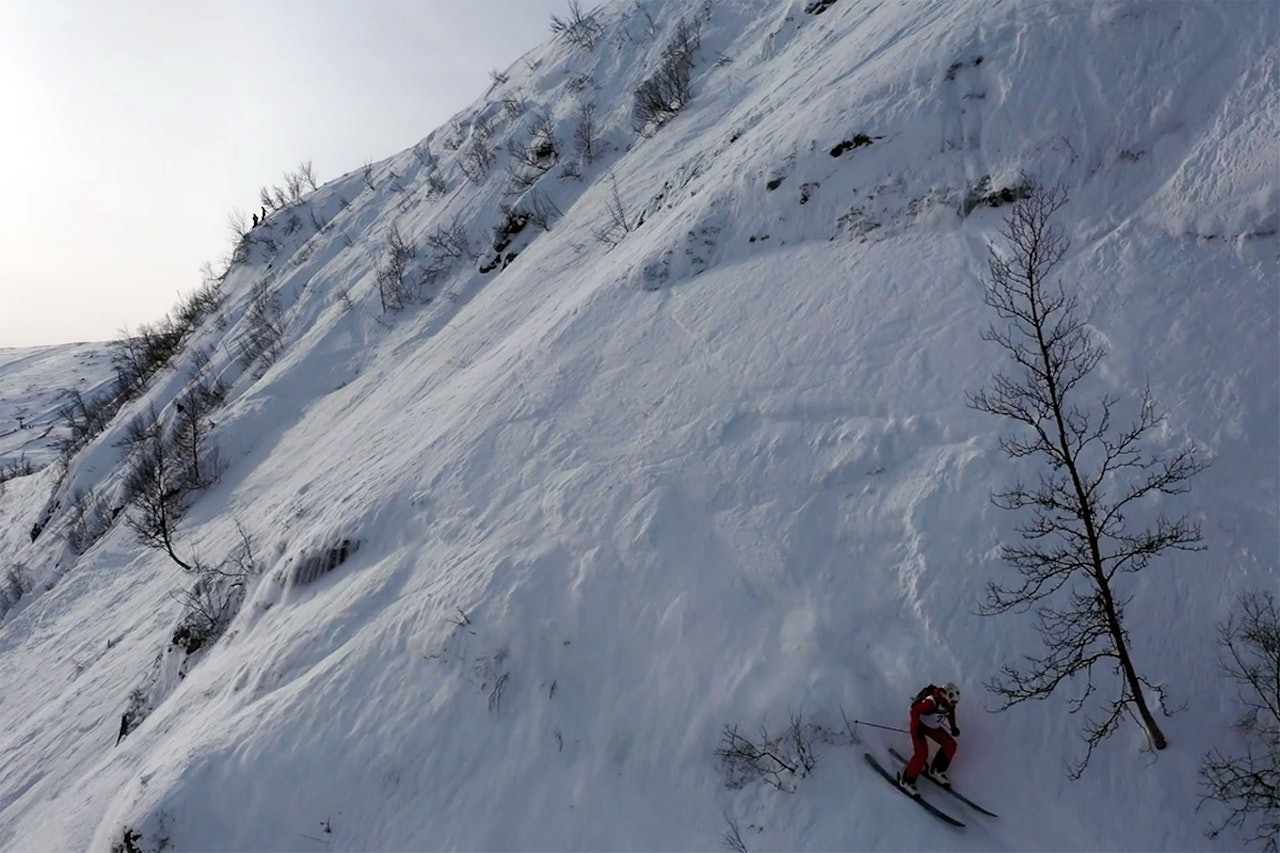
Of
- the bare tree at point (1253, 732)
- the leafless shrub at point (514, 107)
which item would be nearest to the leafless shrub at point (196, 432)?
the leafless shrub at point (514, 107)

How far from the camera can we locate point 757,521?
→ 10688mm

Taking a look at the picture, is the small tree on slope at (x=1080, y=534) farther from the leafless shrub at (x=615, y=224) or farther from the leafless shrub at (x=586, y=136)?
the leafless shrub at (x=586, y=136)

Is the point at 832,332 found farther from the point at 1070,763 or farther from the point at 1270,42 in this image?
the point at 1270,42

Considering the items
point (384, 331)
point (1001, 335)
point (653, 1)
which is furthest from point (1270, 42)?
point (653, 1)

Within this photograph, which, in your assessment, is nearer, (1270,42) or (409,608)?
(409,608)

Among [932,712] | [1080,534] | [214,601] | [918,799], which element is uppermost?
[214,601]

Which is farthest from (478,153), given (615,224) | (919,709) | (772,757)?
(919,709)

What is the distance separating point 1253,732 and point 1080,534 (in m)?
2.33

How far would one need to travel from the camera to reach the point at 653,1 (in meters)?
34.7

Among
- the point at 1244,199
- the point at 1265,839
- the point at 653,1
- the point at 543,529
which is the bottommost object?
the point at 1265,839

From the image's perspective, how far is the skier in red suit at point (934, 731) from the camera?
306 inches

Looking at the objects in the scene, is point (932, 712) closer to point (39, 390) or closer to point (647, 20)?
point (647, 20)

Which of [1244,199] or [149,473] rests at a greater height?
[149,473]

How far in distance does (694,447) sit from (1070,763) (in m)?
6.14
